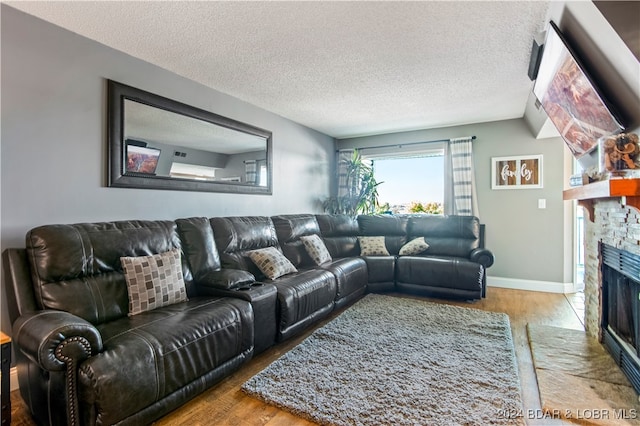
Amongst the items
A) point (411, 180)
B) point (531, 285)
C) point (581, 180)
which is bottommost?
point (531, 285)

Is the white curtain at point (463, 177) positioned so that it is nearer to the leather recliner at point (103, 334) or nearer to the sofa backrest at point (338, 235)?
the sofa backrest at point (338, 235)

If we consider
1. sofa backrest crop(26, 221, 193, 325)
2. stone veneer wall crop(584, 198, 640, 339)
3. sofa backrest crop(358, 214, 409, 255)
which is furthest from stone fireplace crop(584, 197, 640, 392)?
sofa backrest crop(26, 221, 193, 325)

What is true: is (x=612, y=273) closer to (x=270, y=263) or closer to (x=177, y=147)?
(x=270, y=263)

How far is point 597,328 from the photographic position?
8.54 ft

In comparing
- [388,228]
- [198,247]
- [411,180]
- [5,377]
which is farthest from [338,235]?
[5,377]

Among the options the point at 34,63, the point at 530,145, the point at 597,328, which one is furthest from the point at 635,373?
the point at 34,63

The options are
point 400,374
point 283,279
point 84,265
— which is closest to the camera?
point 84,265

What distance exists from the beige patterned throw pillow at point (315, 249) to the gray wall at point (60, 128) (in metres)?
1.37

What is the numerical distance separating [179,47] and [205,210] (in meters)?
1.50

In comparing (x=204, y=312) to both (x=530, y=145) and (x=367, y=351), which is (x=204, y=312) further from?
(x=530, y=145)

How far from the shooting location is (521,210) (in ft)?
14.6

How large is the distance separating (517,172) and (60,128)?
505cm

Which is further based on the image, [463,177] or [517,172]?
[463,177]

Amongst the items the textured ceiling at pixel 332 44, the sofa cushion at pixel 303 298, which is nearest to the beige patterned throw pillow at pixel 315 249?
the sofa cushion at pixel 303 298
